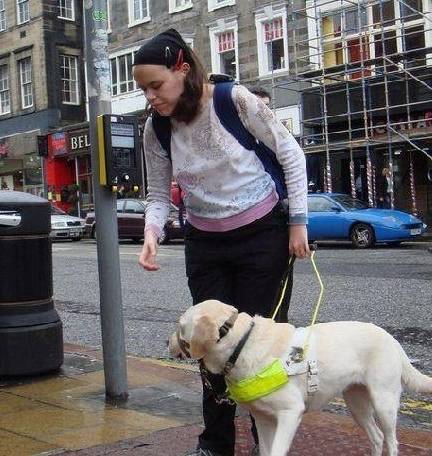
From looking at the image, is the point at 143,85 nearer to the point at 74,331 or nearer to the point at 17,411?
the point at 17,411

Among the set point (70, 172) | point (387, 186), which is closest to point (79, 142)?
point (70, 172)

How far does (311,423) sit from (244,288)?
3.68 ft

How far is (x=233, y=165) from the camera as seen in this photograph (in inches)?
132

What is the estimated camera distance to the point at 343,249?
18.2 m

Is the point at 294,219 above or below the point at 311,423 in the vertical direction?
above

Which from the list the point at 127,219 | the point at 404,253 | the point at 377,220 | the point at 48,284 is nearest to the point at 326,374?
the point at 48,284

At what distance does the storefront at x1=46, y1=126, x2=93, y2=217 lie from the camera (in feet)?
109

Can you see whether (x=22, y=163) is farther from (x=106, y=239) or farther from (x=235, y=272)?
(x=235, y=272)

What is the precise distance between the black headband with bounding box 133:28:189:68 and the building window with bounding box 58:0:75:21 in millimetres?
33361

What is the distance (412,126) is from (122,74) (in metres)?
14.5

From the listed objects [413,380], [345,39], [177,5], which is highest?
[177,5]

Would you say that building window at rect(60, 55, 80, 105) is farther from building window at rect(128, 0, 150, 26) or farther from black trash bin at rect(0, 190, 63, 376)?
black trash bin at rect(0, 190, 63, 376)

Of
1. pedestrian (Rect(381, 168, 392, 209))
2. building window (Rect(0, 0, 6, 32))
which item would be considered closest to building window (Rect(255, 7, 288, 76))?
pedestrian (Rect(381, 168, 392, 209))

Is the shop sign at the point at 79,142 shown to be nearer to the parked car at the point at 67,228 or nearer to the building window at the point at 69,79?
the building window at the point at 69,79
